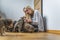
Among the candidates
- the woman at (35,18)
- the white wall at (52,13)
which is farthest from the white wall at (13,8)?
the white wall at (52,13)

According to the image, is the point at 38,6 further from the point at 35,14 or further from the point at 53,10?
the point at 53,10

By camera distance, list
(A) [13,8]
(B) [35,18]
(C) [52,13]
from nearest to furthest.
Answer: (C) [52,13]
(B) [35,18]
(A) [13,8]

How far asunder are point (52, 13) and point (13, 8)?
92cm

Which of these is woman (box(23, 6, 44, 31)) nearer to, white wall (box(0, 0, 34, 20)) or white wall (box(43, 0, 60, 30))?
white wall (box(43, 0, 60, 30))

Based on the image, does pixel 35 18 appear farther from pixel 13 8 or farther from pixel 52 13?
pixel 13 8

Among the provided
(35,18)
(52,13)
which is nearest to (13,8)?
(35,18)

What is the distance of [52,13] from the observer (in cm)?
208

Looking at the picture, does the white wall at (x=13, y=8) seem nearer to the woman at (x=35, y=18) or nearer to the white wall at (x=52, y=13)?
the woman at (x=35, y=18)

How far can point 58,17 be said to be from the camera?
1866mm

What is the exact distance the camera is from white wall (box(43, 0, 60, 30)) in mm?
1897

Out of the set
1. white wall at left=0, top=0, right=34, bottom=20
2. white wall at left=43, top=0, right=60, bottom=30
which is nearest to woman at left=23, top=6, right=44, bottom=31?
white wall at left=43, top=0, right=60, bottom=30

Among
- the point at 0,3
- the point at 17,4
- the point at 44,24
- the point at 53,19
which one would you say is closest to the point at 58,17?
the point at 53,19

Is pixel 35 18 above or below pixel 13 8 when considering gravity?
below

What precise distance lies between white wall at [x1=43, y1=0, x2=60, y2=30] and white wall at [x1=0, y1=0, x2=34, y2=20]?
501mm
